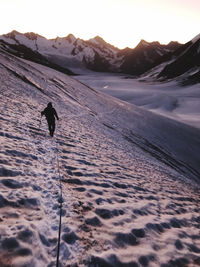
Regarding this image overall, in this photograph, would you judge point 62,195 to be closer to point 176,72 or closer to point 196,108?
point 196,108

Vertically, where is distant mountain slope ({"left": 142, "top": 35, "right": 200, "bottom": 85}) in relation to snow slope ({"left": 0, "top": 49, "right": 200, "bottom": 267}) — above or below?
above

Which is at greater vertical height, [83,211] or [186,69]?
[186,69]

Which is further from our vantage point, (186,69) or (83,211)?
(186,69)

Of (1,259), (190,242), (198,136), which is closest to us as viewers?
(1,259)

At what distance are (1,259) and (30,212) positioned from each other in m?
1.25

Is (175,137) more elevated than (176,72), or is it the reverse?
(176,72)

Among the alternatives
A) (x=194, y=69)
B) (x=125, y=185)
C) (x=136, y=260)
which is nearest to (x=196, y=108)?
(x=125, y=185)

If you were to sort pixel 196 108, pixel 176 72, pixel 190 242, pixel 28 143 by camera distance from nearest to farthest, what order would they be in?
pixel 190 242 → pixel 28 143 → pixel 196 108 → pixel 176 72

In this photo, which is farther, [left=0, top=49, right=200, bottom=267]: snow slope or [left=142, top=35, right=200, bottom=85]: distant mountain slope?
[left=142, top=35, right=200, bottom=85]: distant mountain slope

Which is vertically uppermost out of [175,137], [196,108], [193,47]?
[193,47]

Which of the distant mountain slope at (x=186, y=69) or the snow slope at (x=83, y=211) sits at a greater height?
the distant mountain slope at (x=186, y=69)

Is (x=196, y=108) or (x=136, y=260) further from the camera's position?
(x=196, y=108)

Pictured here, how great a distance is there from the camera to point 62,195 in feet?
17.7

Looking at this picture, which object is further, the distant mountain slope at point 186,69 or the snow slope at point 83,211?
the distant mountain slope at point 186,69
